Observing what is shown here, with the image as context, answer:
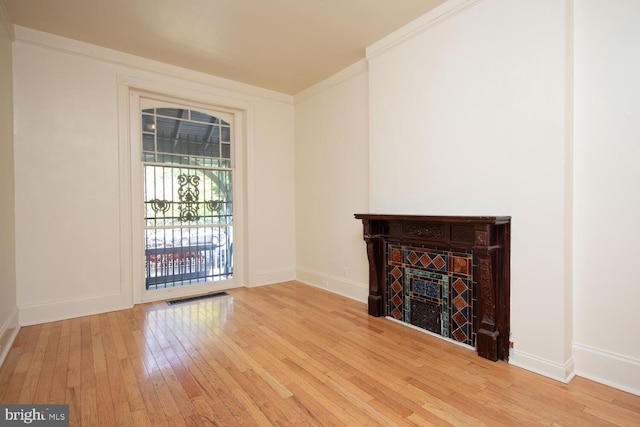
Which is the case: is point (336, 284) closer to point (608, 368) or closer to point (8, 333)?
point (608, 368)

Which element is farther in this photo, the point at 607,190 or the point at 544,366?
the point at 544,366

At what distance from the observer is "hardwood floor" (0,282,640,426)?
1809 mm

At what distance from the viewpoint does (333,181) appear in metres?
4.45

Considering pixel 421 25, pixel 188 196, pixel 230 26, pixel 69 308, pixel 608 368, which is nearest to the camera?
pixel 608 368

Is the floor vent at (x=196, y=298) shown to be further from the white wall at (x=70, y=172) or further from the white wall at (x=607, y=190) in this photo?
the white wall at (x=607, y=190)

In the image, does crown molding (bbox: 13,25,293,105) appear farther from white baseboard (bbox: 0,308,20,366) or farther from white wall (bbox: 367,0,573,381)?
white baseboard (bbox: 0,308,20,366)

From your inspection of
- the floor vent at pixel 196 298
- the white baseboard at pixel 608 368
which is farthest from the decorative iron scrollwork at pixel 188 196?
the white baseboard at pixel 608 368

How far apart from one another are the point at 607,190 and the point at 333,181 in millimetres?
2913

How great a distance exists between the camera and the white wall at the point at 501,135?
2.21 metres

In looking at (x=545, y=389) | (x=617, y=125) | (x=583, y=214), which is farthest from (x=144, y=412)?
(x=617, y=125)

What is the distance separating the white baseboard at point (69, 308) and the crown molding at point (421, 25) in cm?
407

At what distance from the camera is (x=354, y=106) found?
13.4 feet

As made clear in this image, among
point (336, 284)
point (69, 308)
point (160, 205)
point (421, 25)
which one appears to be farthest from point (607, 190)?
point (69, 308)

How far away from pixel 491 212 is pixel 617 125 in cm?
94
